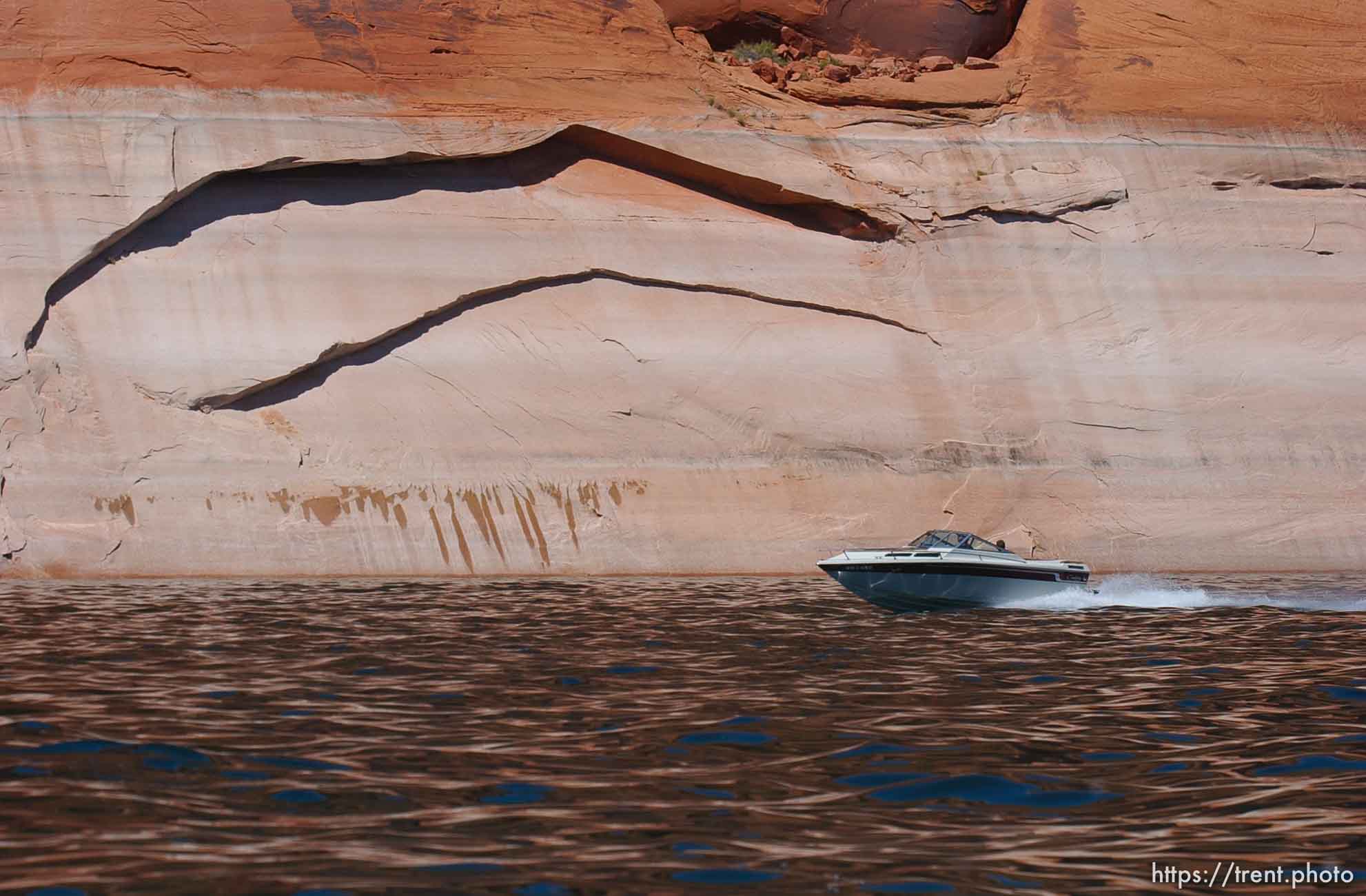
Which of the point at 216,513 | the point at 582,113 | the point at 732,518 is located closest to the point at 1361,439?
the point at 732,518

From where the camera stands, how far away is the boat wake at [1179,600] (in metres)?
13.1

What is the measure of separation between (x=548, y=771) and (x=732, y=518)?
451 inches

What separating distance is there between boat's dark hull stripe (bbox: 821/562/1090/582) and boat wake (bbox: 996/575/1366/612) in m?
0.26

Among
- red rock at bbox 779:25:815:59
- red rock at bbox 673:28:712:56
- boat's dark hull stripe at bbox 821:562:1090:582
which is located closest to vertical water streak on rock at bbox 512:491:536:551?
boat's dark hull stripe at bbox 821:562:1090:582

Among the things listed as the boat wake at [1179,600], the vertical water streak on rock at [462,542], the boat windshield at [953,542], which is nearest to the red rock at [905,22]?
the vertical water streak on rock at [462,542]

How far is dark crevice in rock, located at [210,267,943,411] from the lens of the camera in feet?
54.7

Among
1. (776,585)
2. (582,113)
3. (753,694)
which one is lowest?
(776,585)

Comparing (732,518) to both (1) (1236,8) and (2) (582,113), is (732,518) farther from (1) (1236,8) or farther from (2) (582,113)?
(1) (1236,8)

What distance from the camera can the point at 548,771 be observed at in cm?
562

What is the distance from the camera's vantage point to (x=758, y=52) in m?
20.7

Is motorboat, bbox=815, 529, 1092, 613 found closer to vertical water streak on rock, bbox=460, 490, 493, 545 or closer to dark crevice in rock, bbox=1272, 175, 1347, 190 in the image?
vertical water streak on rock, bbox=460, 490, 493, 545

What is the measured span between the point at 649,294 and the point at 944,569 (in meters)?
6.52

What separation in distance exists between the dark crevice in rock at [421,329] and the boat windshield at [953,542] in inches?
208

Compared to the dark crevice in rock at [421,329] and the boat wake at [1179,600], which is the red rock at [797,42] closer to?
the dark crevice in rock at [421,329]
